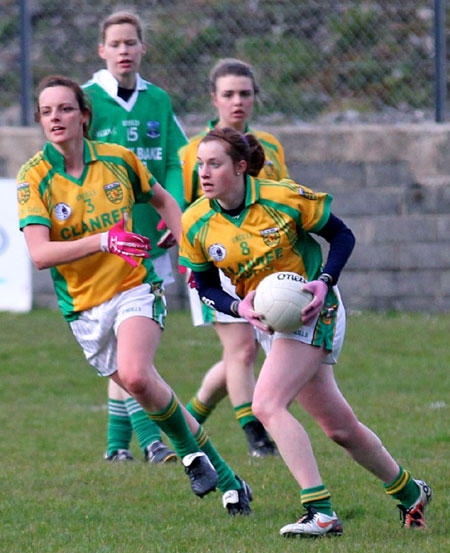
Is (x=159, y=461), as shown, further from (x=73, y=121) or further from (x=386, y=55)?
(x=386, y=55)

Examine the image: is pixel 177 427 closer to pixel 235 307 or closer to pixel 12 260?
pixel 235 307

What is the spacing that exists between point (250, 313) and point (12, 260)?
7629 mm

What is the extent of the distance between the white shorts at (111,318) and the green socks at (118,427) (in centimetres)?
116

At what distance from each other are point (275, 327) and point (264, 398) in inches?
11.8

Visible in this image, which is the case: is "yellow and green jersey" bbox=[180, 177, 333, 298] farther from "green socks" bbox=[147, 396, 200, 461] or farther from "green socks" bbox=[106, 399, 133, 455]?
"green socks" bbox=[106, 399, 133, 455]


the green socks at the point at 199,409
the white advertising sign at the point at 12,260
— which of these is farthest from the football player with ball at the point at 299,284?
the white advertising sign at the point at 12,260

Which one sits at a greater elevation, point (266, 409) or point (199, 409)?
point (266, 409)

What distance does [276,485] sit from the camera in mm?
6012

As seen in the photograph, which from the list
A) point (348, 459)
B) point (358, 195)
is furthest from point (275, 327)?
point (358, 195)

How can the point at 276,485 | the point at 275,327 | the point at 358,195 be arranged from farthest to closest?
the point at 358,195, the point at 276,485, the point at 275,327

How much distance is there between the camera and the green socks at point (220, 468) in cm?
549

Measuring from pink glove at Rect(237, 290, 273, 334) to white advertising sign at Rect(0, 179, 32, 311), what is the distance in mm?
7311

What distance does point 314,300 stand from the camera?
4797mm

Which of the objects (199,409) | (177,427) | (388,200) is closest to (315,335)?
(177,427)
